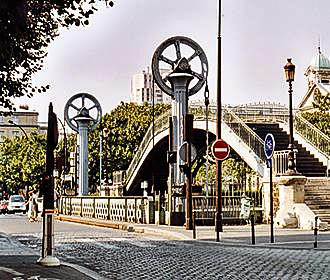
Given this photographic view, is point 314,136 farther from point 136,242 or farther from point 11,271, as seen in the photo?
point 11,271

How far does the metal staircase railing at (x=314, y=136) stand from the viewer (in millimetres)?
36781

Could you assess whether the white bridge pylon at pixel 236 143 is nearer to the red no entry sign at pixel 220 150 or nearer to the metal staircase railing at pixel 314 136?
the metal staircase railing at pixel 314 136

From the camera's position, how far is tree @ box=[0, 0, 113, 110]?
10.1 metres

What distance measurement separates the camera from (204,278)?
512 inches

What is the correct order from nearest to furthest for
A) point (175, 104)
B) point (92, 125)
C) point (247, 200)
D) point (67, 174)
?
point (247, 200)
point (175, 104)
point (92, 125)
point (67, 174)

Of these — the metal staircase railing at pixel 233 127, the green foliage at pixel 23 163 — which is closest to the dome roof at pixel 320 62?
the green foliage at pixel 23 163

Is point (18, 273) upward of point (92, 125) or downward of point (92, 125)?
downward

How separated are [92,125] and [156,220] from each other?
2884 centimetres

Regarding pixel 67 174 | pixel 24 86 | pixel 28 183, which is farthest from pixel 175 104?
pixel 28 183

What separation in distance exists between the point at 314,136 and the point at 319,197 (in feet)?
27.5

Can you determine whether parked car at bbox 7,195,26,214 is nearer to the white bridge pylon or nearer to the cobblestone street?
the white bridge pylon

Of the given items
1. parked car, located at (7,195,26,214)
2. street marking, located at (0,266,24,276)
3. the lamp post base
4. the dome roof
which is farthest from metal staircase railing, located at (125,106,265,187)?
the dome roof

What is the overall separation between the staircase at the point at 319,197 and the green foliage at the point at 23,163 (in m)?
63.8

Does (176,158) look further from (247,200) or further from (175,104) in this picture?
(175,104)
